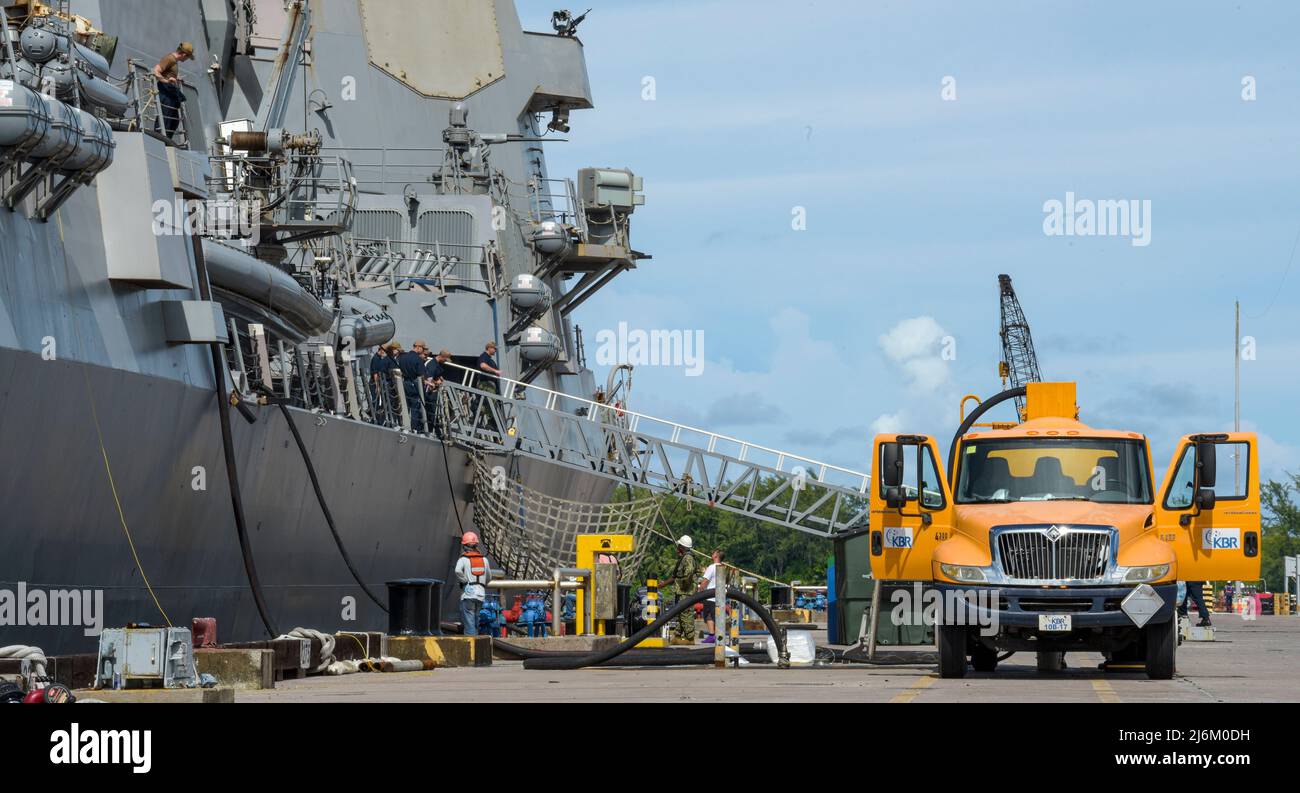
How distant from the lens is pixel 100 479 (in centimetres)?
1548

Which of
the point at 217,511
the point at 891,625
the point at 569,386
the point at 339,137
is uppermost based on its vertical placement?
the point at 339,137

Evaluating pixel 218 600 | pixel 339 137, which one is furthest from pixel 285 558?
pixel 339 137

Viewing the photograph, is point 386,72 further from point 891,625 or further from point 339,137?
point 891,625

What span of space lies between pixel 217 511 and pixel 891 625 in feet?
27.6

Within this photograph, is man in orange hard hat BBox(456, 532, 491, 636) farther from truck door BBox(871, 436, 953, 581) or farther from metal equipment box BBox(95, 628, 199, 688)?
metal equipment box BBox(95, 628, 199, 688)

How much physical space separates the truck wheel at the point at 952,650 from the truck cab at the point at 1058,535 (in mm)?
11

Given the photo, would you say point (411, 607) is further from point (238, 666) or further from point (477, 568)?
point (238, 666)

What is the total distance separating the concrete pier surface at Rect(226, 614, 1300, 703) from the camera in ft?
Result: 37.8

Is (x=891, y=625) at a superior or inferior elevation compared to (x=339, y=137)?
inferior

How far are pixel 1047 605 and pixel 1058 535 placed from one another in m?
0.56

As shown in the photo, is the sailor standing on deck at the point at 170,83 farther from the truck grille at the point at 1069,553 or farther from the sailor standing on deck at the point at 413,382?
the truck grille at the point at 1069,553

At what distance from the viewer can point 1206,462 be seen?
46.8ft
